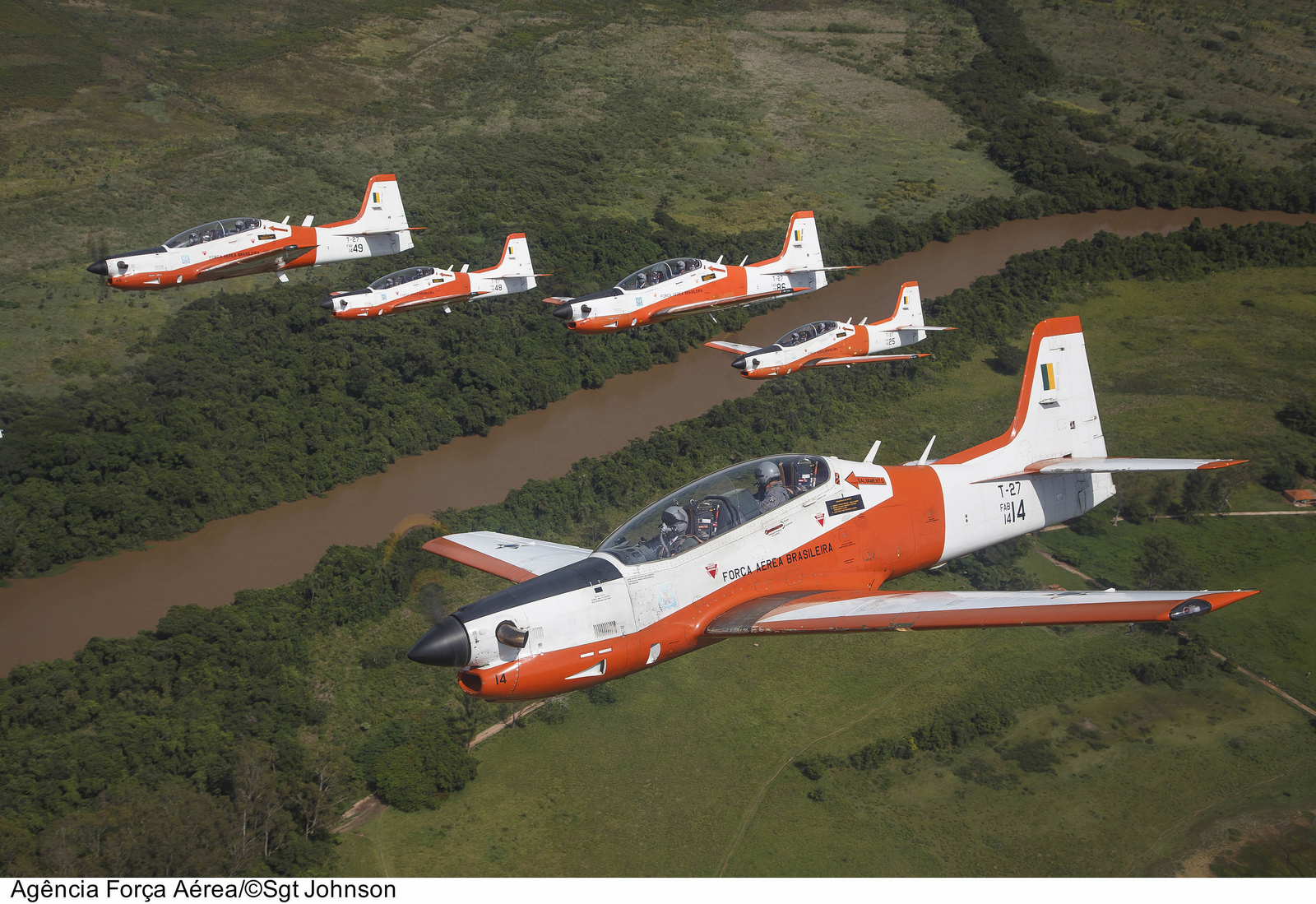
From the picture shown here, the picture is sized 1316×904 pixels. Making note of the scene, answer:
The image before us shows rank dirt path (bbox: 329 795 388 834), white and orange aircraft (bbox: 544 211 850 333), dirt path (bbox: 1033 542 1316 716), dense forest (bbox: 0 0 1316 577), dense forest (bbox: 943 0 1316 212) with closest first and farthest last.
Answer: dirt path (bbox: 329 795 388 834)
white and orange aircraft (bbox: 544 211 850 333)
dirt path (bbox: 1033 542 1316 716)
dense forest (bbox: 0 0 1316 577)
dense forest (bbox: 943 0 1316 212)

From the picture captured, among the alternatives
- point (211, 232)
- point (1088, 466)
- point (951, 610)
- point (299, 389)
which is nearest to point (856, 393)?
point (299, 389)

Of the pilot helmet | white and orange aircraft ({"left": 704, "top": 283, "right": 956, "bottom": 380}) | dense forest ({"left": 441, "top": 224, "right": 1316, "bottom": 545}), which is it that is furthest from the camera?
dense forest ({"left": 441, "top": 224, "right": 1316, "bottom": 545})

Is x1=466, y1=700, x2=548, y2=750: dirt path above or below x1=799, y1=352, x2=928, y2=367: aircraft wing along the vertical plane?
below

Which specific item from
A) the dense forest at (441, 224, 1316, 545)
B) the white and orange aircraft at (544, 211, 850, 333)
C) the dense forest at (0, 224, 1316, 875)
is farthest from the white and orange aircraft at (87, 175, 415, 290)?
the dense forest at (441, 224, 1316, 545)

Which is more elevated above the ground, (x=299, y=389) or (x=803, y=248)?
(x=803, y=248)

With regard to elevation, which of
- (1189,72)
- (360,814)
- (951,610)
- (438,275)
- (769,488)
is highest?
(1189,72)

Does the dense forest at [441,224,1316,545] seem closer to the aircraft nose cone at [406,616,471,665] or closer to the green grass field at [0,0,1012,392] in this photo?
the green grass field at [0,0,1012,392]

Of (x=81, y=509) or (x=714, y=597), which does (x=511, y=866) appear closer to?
(x=714, y=597)

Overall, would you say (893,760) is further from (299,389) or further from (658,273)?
(299,389)
